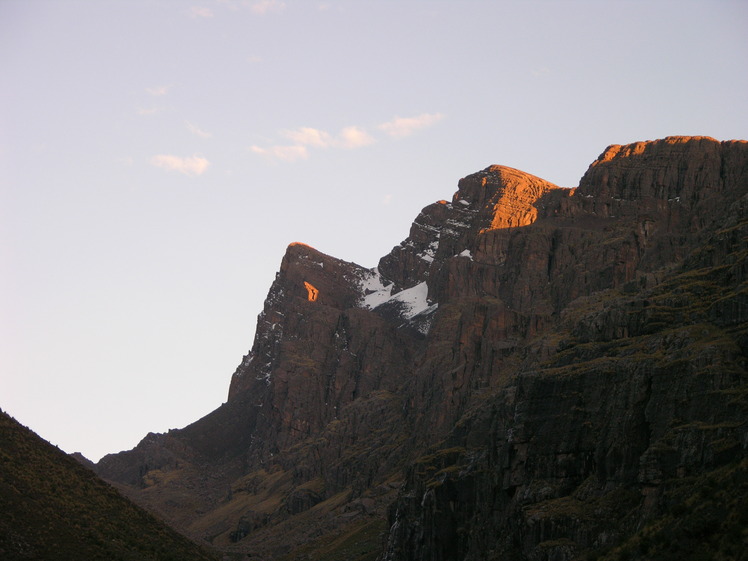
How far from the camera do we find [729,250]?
149125 millimetres

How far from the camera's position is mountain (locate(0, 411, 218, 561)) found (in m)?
106

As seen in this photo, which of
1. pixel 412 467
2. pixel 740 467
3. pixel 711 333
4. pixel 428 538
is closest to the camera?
pixel 740 467

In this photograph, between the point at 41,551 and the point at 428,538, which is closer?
the point at 41,551

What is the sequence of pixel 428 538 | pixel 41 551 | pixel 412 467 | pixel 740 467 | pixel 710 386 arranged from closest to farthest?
pixel 740 467 → pixel 41 551 → pixel 710 386 → pixel 428 538 → pixel 412 467

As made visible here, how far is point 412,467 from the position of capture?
18750 centimetres

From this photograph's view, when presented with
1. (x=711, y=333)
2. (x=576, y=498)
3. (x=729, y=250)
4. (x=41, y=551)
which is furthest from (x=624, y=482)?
(x=41, y=551)

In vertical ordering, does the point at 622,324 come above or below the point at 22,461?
above

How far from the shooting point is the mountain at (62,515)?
106000 mm

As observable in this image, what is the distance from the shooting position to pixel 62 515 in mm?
113688

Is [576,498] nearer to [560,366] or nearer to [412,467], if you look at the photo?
[560,366]

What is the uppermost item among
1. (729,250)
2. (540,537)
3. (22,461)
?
(729,250)

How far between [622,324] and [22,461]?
6749 cm

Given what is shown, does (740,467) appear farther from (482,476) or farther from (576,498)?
(482,476)

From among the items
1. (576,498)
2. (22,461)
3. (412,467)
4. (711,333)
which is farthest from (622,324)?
(22,461)
